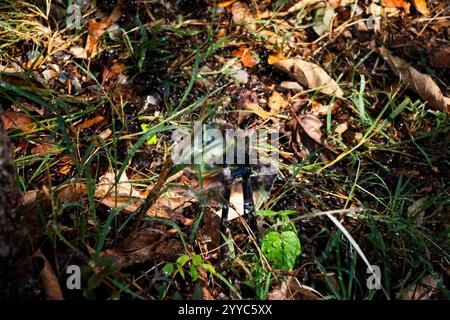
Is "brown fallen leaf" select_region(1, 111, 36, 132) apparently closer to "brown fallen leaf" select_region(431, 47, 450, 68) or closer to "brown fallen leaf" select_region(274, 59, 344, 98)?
"brown fallen leaf" select_region(274, 59, 344, 98)

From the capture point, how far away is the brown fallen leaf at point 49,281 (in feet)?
5.04

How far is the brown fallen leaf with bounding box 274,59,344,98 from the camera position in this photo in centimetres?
248

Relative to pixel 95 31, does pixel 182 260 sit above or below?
below

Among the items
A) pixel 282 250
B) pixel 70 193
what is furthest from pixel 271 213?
pixel 70 193

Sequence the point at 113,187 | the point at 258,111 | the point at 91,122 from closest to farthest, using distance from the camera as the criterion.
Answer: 1. the point at 113,187
2. the point at 91,122
3. the point at 258,111

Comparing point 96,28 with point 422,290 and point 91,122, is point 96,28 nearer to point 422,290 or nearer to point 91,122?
point 91,122

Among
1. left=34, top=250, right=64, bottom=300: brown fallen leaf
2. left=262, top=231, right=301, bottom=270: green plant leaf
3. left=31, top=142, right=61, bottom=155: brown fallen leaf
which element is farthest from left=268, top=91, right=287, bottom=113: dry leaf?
left=34, top=250, right=64, bottom=300: brown fallen leaf

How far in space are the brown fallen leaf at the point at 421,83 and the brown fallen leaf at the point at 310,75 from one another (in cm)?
36

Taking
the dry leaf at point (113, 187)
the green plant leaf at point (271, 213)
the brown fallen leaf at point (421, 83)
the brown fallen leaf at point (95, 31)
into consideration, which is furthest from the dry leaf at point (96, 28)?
Answer: the brown fallen leaf at point (421, 83)

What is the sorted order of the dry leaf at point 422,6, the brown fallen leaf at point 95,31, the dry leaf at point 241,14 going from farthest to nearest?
the dry leaf at point 422,6 → the dry leaf at point 241,14 → the brown fallen leaf at point 95,31

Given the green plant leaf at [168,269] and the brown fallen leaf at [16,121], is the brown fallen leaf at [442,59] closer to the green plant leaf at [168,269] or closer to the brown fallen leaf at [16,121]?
the green plant leaf at [168,269]

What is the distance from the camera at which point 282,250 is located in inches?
71.1

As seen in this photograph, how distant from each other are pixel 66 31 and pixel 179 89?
0.72 metres

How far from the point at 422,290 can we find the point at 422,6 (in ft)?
5.80
